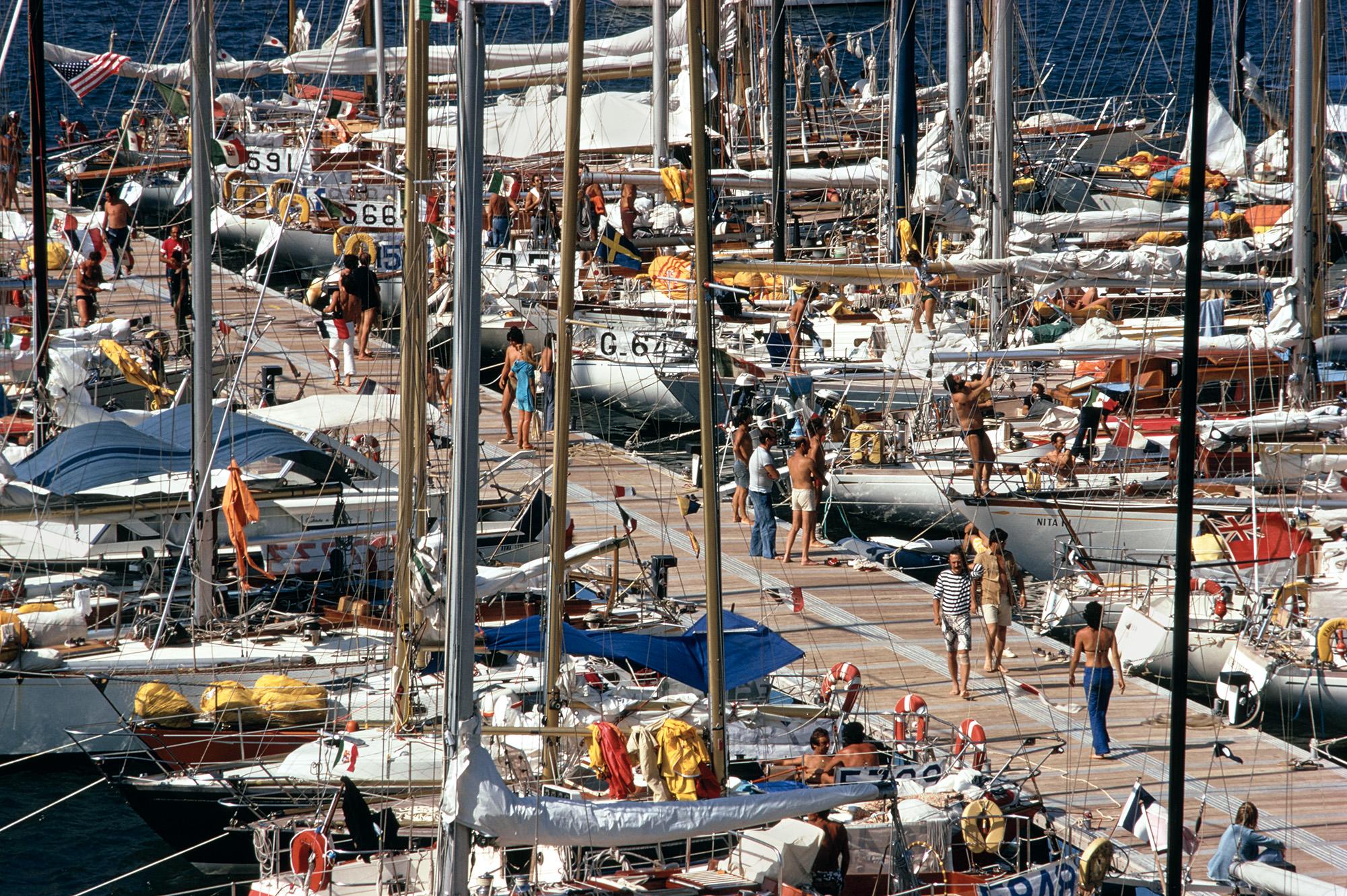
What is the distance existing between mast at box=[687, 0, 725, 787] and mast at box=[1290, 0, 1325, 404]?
37.3 feet

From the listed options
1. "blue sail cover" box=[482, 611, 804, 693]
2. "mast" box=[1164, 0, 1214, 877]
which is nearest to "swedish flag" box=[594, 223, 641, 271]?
"blue sail cover" box=[482, 611, 804, 693]

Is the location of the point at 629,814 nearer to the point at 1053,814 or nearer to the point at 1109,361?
the point at 1053,814

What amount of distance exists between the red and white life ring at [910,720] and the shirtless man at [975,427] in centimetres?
677

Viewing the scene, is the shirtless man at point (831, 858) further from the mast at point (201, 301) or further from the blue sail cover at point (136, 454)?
the blue sail cover at point (136, 454)

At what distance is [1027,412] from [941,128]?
7.90 m

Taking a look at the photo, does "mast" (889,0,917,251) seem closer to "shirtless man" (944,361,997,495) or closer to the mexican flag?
"shirtless man" (944,361,997,495)

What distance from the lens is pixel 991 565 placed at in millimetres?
17109

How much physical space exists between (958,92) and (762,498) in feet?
29.4

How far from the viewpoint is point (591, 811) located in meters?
11.3

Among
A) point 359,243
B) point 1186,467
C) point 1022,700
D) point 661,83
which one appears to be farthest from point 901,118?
point 1186,467

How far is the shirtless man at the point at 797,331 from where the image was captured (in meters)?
27.2

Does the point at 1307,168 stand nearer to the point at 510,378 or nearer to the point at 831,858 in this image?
the point at 510,378

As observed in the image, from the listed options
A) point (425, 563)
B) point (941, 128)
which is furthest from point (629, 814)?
point (941, 128)

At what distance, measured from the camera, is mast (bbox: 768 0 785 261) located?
27.5 m
